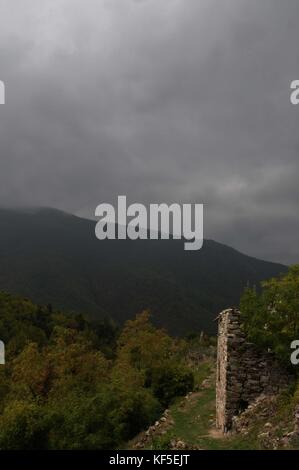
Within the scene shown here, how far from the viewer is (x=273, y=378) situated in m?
18.7

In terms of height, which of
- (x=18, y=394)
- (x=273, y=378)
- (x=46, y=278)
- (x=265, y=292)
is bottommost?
(x=18, y=394)

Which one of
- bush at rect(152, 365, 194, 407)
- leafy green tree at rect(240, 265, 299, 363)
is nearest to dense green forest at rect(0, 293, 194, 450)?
→ bush at rect(152, 365, 194, 407)

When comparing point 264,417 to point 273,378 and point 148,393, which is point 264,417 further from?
point 148,393

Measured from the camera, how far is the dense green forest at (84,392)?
22.6 metres

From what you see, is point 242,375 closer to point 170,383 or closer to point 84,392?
point 84,392

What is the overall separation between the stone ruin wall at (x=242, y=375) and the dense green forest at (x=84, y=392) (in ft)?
20.4

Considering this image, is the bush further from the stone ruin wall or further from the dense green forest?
the stone ruin wall

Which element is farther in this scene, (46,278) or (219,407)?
(46,278)

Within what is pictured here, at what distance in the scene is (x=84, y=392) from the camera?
2916 cm

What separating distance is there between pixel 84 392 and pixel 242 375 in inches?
517

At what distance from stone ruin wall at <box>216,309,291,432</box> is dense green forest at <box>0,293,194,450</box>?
6203mm

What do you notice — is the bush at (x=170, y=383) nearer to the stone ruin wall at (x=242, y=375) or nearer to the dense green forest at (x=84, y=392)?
the dense green forest at (x=84, y=392)

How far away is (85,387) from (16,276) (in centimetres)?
16506
